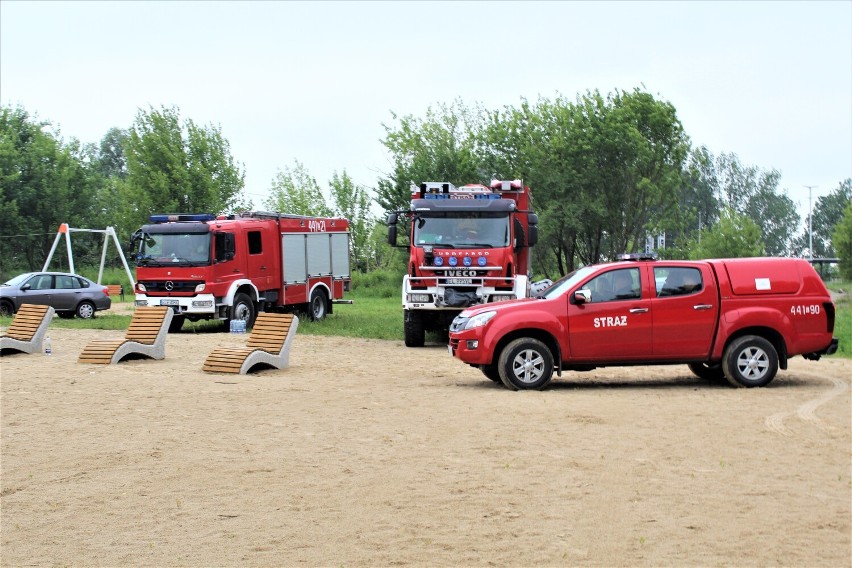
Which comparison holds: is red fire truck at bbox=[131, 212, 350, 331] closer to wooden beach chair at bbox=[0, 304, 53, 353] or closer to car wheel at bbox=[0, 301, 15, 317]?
wooden beach chair at bbox=[0, 304, 53, 353]

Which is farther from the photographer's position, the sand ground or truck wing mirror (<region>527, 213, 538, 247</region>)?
truck wing mirror (<region>527, 213, 538, 247</region>)

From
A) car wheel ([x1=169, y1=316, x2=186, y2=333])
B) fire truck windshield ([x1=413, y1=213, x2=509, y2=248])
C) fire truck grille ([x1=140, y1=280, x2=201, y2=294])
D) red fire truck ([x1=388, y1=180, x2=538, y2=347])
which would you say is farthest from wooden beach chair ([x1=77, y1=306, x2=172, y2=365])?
car wheel ([x1=169, y1=316, x2=186, y2=333])

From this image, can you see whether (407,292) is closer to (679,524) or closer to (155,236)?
(155,236)

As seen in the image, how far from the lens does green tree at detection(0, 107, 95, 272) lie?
6431 centimetres

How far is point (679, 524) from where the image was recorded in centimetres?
727

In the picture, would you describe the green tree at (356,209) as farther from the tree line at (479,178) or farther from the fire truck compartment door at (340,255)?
the fire truck compartment door at (340,255)

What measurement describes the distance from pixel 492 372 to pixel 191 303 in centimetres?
1278

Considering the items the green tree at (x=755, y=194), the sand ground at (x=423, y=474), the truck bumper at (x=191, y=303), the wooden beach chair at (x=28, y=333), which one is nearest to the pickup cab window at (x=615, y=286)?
the sand ground at (x=423, y=474)

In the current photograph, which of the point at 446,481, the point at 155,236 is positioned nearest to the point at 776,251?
the point at 155,236

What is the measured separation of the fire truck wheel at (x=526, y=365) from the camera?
46.7 ft

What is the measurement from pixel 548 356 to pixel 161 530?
25.4 feet

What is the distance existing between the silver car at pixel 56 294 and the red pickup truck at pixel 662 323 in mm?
20095

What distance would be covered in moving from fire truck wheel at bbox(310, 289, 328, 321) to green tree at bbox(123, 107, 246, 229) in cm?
2246

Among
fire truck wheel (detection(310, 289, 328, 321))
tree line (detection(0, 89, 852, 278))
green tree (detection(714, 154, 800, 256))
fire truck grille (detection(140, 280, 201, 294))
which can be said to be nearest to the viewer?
fire truck grille (detection(140, 280, 201, 294))
